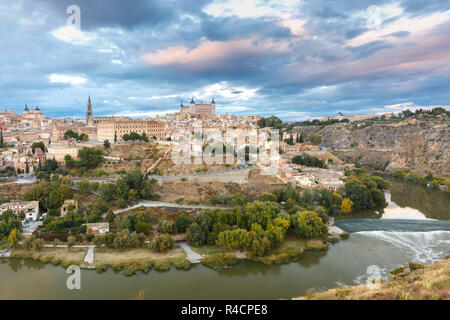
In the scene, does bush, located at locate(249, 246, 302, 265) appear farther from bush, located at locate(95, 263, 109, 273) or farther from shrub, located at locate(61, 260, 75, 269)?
shrub, located at locate(61, 260, 75, 269)

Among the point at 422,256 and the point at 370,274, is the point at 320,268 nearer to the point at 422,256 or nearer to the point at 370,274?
the point at 370,274

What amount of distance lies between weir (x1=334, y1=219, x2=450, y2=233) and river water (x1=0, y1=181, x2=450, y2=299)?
6.78ft

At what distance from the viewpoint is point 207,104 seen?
87.2 m

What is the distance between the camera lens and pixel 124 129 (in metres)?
38.8

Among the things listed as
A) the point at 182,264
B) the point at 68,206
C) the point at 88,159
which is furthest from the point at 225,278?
the point at 88,159

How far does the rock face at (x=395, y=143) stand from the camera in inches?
1645

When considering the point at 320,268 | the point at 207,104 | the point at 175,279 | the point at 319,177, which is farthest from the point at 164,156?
the point at 207,104

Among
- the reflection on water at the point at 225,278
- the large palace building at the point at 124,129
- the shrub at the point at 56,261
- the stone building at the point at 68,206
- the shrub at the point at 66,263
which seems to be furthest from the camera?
the large palace building at the point at 124,129

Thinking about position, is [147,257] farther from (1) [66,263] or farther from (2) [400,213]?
(2) [400,213]

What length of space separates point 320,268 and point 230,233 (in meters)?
5.11

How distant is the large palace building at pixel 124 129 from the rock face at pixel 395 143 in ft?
115

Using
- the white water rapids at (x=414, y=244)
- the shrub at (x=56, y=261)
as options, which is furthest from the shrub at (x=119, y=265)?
the white water rapids at (x=414, y=244)

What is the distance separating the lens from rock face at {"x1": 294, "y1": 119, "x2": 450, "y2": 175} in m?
41.8

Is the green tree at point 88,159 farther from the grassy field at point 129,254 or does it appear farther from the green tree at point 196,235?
the green tree at point 196,235
